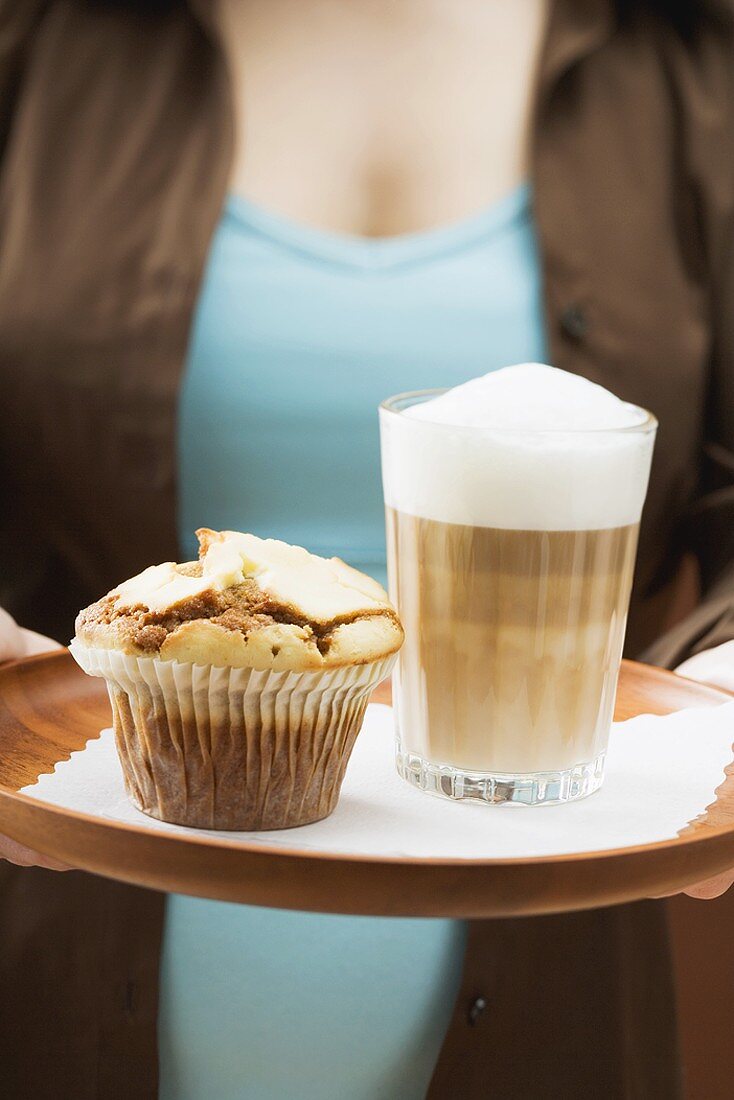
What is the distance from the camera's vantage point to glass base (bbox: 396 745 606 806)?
0.75m

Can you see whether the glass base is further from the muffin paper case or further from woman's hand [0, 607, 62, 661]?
woman's hand [0, 607, 62, 661]

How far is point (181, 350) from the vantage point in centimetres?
117

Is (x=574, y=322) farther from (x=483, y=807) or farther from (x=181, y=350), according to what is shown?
(x=483, y=807)

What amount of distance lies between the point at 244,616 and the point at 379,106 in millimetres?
799

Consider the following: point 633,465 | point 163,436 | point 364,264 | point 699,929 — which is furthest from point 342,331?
point 699,929

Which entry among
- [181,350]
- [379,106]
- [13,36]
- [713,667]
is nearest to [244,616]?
Result: [713,667]

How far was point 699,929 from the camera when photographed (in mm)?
1585

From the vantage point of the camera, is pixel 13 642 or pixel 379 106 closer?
pixel 13 642

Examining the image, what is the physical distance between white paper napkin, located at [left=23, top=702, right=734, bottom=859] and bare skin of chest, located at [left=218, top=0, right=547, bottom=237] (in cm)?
66

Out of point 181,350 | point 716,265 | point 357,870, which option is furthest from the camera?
point 716,265

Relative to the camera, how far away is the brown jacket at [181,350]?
113 centimetres

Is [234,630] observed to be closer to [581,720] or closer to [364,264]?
[581,720]

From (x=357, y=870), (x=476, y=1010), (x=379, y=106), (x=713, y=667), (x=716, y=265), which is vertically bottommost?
(x=476, y=1010)

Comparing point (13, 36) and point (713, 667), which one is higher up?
point (13, 36)
